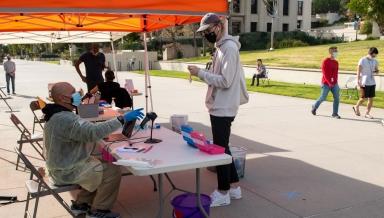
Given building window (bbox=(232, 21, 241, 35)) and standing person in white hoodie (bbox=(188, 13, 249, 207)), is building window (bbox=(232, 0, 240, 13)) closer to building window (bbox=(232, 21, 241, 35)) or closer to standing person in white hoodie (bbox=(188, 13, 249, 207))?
building window (bbox=(232, 21, 241, 35))

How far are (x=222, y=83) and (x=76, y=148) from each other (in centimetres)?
160

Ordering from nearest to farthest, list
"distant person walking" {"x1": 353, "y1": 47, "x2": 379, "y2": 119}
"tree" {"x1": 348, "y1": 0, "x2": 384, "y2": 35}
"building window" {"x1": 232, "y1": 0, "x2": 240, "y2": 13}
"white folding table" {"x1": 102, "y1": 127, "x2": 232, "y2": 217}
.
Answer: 1. "white folding table" {"x1": 102, "y1": 127, "x2": 232, "y2": 217}
2. "distant person walking" {"x1": 353, "y1": 47, "x2": 379, "y2": 119}
3. "tree" {"x1": 348, "y1": 0, "x2": 384, "y2": 35}
4. "building window" {"x1": 232, "y1": 0, "x2": 240, "y2": 13}

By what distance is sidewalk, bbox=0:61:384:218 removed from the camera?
15.4ft

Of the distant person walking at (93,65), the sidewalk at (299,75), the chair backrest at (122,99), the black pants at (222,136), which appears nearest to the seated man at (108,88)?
the chair backrest at (122,99)

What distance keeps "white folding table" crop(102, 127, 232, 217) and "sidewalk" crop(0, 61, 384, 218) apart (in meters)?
0.89

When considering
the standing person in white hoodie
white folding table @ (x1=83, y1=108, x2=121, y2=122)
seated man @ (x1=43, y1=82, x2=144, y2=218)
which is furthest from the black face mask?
white folding table @ (x1=83, y1=108, x2=121, y2=122)

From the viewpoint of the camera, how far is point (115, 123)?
374 cm

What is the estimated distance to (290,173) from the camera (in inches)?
236

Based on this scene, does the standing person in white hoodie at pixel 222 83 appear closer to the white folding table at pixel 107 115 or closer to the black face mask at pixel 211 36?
the black face mask at pixel 211 36

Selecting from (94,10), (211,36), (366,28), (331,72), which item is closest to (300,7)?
(366,28)

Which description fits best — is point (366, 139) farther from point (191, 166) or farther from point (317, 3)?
point (317, 3)

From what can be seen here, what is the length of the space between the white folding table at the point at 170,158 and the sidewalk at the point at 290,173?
888 mm

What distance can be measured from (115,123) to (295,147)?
4689mm

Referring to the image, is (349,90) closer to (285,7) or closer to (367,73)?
(367,73)
